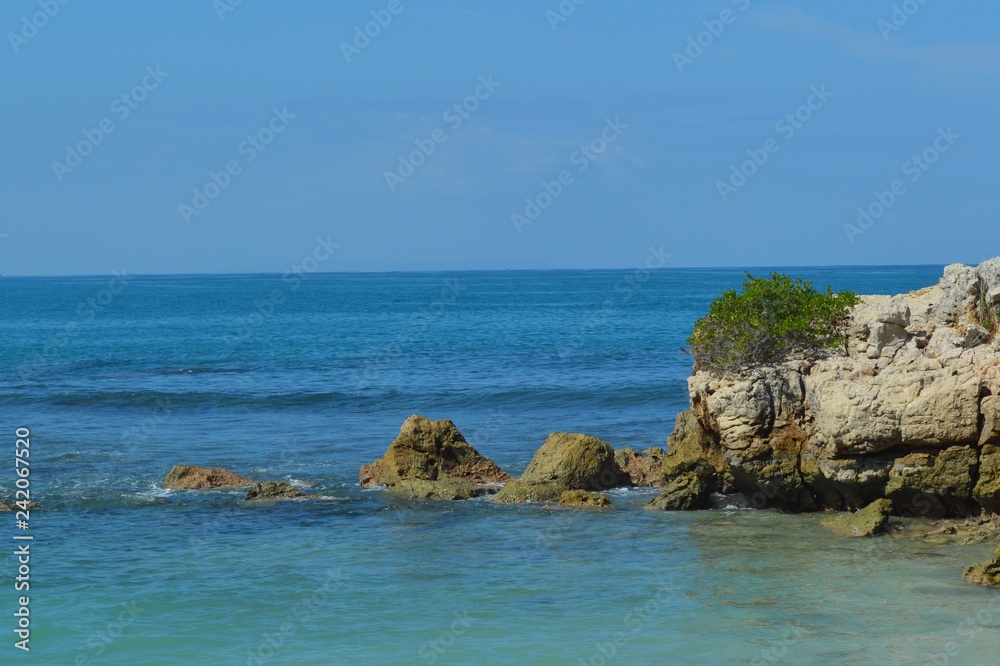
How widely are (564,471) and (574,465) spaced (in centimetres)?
25

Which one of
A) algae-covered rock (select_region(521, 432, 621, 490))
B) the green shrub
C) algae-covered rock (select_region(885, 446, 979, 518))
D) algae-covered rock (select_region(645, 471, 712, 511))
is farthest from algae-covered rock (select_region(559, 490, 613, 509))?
algae-covered rock (select_region(885, 446, 979, 518))

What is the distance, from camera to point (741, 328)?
68.7 ft

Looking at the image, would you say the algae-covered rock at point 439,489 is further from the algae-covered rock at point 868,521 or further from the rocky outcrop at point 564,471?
the algae-covered rock at point 868,521

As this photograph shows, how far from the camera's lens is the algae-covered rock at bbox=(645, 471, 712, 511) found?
21172 millimetres

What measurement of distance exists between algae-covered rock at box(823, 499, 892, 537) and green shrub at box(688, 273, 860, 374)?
3172 mm

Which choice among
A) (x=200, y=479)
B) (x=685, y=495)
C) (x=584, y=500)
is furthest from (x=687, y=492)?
(x=200, y=479)

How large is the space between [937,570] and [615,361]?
114 ft

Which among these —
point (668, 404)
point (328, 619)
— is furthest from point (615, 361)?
point (328, 619)

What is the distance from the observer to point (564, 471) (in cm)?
2288

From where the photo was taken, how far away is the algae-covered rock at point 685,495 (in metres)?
21.2

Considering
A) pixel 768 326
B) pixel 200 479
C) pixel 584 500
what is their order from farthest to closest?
pixel 200 479, pixel 584 500, pixel 768 326

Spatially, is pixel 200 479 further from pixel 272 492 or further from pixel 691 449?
pixel 691 449

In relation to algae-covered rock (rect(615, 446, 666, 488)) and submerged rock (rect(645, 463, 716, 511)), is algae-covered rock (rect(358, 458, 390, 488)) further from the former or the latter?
submerged rock (rect(645, 463, 716, 511))

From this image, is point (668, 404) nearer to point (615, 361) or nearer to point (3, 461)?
point (615, 361)
